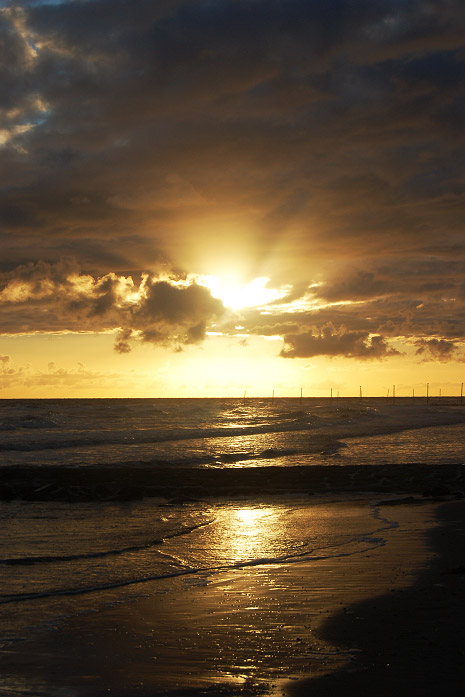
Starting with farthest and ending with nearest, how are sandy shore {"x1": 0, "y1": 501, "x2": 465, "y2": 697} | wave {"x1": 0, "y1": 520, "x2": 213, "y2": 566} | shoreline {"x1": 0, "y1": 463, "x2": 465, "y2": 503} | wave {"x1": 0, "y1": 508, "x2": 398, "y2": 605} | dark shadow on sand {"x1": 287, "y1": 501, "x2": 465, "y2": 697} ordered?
shoreline {"x1": 0, "y1": 463, "x2": 465, "y2": 503} → wave {"x1": 0, "y1": 520, "x2": 213, "y2": 566} → wave {"x1": 0, "y1": 508, "x2": 398, "y2": 605} → sandy shore {"x1": 0, "y1": 501, "x2": 465, "y2": 697} → dark shadow on sand {"x1": 287, "y1": 501, "x2": 465, "y2": 697}

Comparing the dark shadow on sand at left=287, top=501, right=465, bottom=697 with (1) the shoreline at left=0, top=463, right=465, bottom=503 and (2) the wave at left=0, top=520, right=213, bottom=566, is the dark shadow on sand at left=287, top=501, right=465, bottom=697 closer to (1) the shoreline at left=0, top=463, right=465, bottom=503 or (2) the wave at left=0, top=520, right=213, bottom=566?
(2) the wave at left=0, top=520, right=213, bottom=566

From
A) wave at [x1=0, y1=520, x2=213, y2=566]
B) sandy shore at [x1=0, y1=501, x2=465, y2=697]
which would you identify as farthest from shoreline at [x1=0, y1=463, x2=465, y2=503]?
sandy shore at [x1=0, y1=501, x2=465, y2=697]

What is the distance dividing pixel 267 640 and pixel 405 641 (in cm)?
187

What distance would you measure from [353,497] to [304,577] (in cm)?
1399

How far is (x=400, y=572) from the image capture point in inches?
536

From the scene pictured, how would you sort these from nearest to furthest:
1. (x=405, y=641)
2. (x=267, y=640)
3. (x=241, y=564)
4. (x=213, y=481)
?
1. (x=405, y=641)
2. (x=267, y=640)
3. (x=241, y=564)
4. (x=213, y=481)

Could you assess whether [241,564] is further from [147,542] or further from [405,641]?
[405,641]

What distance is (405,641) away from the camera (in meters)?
9.19

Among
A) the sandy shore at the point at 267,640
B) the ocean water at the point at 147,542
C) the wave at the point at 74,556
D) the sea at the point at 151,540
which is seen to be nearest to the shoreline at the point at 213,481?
the sea at the point at 151,540

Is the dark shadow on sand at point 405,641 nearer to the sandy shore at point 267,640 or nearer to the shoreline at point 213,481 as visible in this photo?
the sandy shore at point 267,640

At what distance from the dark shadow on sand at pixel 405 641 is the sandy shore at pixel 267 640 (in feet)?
0.05

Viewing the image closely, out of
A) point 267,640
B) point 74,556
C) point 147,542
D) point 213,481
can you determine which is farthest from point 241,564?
point 213,481

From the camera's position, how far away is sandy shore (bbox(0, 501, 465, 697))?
7.78m

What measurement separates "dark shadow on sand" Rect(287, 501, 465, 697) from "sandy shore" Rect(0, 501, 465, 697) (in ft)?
0.05
